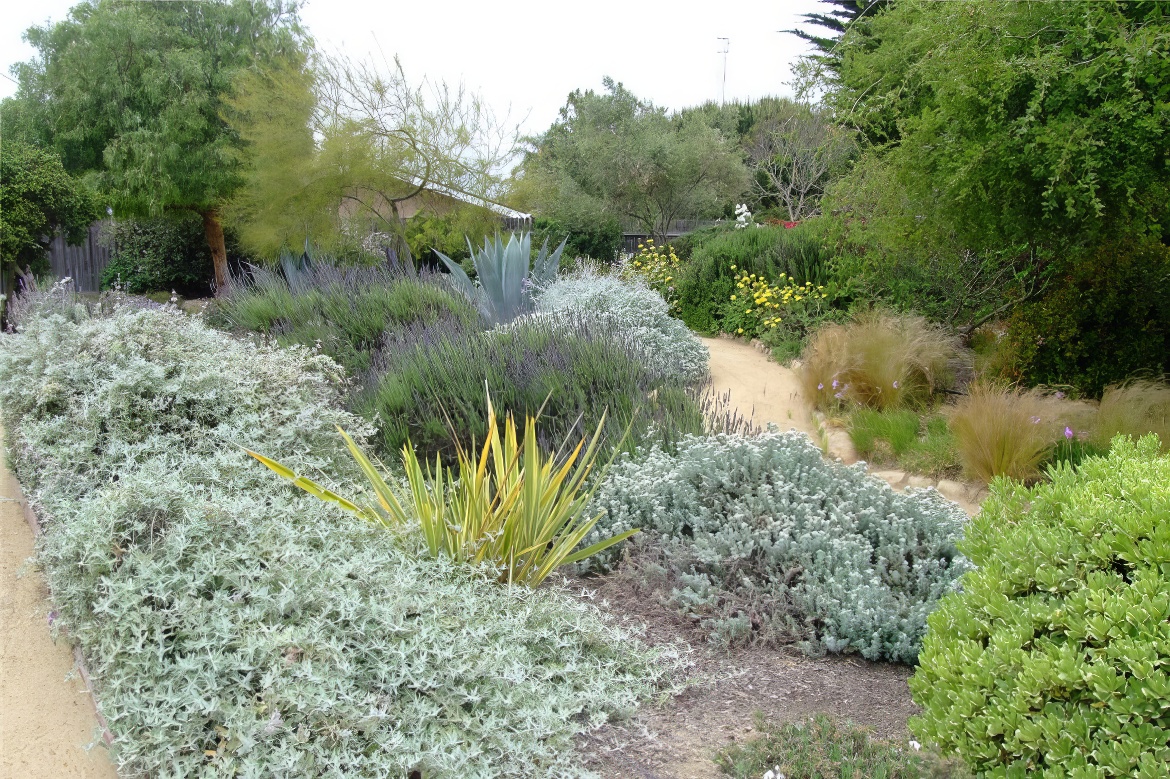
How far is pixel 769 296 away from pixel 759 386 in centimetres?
279

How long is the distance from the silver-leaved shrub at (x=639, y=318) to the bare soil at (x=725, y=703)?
3.46 metres

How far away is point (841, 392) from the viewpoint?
732cm

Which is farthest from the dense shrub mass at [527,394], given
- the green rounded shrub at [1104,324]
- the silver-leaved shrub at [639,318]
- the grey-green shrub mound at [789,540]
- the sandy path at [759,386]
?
the green rounded shrub at [1104,324]

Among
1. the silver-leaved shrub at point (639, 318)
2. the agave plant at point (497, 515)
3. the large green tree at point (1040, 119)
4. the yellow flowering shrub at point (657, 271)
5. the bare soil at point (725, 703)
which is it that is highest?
the large green tree at point (1040, 119)

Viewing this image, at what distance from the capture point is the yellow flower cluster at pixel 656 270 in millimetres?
13898

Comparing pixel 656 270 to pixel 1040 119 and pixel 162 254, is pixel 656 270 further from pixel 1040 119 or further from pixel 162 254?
pixel 162 254

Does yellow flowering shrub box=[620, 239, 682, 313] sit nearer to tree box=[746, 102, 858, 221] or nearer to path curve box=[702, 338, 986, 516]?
path curve box=[702, 338, 986, 516]

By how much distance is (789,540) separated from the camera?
11.3 feet

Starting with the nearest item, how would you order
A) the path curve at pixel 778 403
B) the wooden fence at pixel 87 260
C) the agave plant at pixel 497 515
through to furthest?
the agave plant at pixel 497 515 → the path curve at pixel 778 403 → the wooden fence at pixel 87 260

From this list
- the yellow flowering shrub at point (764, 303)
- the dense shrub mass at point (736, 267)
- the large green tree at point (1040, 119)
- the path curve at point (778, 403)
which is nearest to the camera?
the large green tree at point (1040, 119)

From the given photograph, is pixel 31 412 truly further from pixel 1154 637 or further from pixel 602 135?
pixel 602 135

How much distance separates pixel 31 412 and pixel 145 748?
3221 millimetres

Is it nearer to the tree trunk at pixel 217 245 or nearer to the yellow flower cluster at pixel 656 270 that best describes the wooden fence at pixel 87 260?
the tree trunk at pixel 217 245

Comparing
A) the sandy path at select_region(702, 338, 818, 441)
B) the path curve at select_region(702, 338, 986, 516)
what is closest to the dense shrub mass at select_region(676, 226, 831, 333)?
the path curve at select_region(702, 338, 986, 516)
